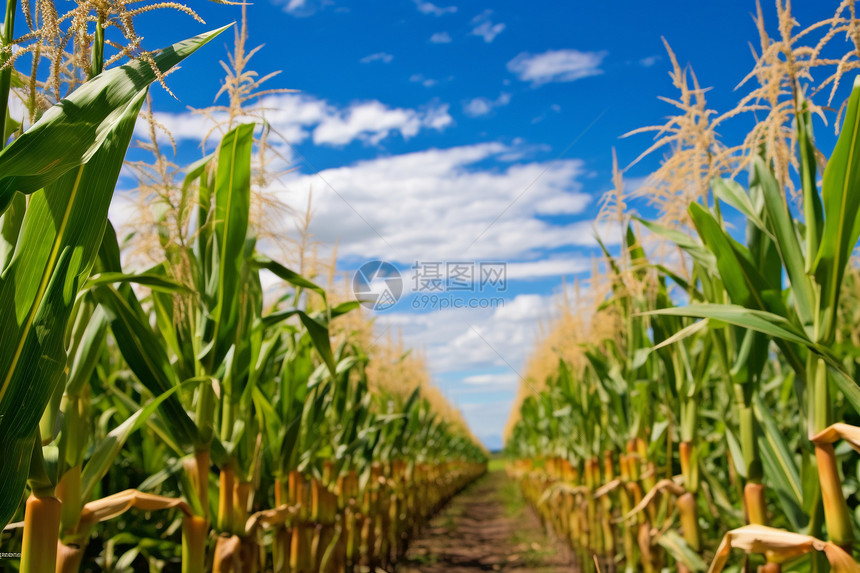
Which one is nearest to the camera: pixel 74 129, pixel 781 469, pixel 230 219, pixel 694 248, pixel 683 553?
pixel 74 129

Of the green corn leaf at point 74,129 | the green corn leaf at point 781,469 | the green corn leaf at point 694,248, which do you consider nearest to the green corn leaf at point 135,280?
the green corn leaf at point 74,129

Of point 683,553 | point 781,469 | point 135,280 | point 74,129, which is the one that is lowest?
point 683,553

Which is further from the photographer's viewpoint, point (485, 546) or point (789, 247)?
point (485, 546)

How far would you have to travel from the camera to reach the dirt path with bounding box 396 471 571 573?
282 inches

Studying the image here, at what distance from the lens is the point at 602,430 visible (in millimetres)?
4898

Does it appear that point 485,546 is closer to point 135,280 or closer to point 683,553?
point 683,553

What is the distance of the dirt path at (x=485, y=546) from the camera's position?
715 cm

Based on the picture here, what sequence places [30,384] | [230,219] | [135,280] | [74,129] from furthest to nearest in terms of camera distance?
[230,219], [135,280], [30,384], [74,129]

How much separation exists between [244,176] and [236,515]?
1.26 m

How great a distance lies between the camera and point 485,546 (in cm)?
905

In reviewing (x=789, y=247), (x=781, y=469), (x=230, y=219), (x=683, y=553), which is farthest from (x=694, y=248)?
(x=230, y=219)

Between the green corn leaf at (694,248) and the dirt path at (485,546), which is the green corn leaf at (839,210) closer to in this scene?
the green corn leaf at (694,248)

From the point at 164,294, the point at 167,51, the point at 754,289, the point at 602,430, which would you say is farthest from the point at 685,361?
the point at 167,51

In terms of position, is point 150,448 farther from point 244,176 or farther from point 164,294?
point 244,176
